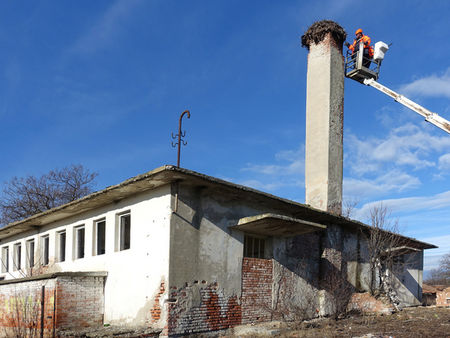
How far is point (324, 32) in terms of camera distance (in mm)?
19547

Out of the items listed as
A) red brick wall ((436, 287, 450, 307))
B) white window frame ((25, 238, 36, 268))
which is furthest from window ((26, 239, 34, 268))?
red brick wall ((436, 287, 450, 307))

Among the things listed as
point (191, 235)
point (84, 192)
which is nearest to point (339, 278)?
point (191, 235)

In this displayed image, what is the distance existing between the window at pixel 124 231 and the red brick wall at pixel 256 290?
3.41m

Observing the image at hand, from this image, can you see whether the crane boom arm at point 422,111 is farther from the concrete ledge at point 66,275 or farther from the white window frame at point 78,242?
the white window frame at point 78,242

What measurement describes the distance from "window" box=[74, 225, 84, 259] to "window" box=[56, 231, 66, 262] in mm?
1155

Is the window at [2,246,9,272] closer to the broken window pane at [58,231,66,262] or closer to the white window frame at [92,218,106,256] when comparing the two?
the broken window pane at [58,231,66,262]

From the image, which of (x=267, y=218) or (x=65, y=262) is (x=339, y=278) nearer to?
(x=267, y=218)

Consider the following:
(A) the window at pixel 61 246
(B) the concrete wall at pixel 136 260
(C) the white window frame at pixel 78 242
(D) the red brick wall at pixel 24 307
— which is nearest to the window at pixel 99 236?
(B) the concrete wall at pixel 136 260

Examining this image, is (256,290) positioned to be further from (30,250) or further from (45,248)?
(30,250)

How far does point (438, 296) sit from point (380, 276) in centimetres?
695

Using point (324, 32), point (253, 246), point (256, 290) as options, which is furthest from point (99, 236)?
point (324, 32)

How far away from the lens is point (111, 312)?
38.1ft

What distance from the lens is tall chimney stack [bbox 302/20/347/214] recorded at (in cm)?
1812

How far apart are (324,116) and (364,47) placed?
14.7 feet
